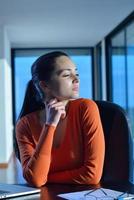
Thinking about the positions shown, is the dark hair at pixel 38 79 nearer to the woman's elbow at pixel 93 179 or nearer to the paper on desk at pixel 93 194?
the woman's elbow at pixel 93 179

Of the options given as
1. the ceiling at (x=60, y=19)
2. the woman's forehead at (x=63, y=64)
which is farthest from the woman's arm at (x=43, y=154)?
the ceiling at (x=60, y=19)

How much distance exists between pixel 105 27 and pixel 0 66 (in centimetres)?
195

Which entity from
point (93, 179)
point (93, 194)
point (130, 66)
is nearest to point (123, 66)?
point (130, 66)

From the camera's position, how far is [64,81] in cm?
135

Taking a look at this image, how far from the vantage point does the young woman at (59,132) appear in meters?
1.32

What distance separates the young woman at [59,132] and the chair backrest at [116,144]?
6 cm

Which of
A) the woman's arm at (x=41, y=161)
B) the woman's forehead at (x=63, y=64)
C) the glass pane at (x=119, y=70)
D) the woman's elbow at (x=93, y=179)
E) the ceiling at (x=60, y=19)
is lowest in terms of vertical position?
the woman's elbow at (x=93, y=179)

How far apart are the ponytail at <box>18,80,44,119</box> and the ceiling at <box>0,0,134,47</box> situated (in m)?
3.32

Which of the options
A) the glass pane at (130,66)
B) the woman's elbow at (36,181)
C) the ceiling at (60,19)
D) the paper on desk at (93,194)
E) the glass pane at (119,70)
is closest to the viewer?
the paper on desk at (93,194)

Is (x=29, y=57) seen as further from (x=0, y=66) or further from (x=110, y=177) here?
(x=110, y=177)

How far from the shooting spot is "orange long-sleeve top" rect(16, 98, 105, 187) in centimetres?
131

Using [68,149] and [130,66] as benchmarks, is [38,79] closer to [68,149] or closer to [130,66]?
[68,149]

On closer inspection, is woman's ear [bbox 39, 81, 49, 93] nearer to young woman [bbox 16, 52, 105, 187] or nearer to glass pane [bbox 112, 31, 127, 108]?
young woman [bbox 16, 52, 105, 187]

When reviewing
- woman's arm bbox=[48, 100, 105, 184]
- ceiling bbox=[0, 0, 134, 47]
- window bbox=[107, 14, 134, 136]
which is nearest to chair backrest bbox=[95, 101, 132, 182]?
woman's arm bbox=[48, 100, 105, 184]
